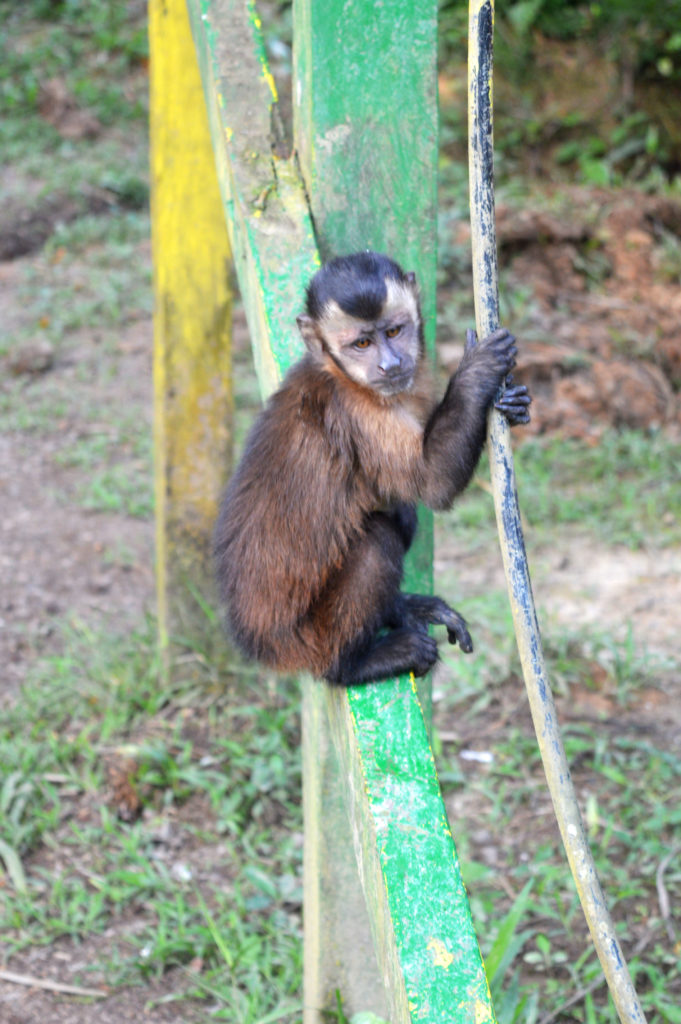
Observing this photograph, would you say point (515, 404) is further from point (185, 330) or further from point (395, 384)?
point (185, 330)

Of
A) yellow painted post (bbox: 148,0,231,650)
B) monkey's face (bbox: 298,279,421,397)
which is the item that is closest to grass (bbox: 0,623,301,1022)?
yellow painted post (bbox: 148,0,231,650)

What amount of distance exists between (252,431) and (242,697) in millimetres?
1842

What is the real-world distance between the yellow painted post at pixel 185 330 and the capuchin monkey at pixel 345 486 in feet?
5.45

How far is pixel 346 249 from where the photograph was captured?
6.84 ft

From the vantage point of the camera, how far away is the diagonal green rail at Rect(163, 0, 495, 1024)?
4.79ft

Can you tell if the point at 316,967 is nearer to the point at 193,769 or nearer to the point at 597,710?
the point at 193,769

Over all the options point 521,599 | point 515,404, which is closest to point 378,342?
point 515,404

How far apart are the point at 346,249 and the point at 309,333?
0.18m

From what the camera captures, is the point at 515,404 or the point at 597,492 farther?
the point at 597,492

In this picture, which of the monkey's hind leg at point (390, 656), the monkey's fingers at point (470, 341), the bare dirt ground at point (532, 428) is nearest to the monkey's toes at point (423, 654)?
the monkey's hind leg at point (390, 656)

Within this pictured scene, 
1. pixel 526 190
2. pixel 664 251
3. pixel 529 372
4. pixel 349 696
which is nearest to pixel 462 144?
pixel 526 190

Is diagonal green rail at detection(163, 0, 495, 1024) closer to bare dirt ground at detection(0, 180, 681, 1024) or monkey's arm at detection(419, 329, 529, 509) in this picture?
monkey's arm at detection(419, 329, 529, 509)

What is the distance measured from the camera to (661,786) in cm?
336

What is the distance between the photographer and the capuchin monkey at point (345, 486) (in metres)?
2.02
